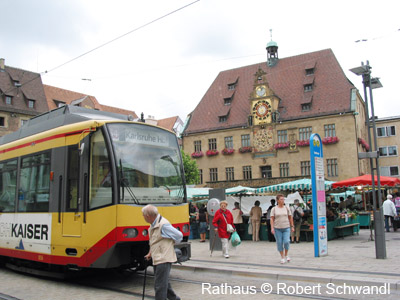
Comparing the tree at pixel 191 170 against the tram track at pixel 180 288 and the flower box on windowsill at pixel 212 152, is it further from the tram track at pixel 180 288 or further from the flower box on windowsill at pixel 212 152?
the tram track at pixel 180 288

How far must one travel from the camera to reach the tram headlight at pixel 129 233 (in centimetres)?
809

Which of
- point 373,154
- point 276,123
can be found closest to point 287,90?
point 276,123

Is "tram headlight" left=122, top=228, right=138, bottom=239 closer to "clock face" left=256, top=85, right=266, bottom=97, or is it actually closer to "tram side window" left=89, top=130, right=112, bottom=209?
"tram side window" left=89, top=130, right=112, bottom=209

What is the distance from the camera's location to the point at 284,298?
24.5 feet

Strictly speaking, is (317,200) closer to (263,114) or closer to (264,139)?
(264,139)

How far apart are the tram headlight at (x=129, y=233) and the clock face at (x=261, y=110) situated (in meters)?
41.5

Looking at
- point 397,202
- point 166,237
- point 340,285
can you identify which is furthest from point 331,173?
point 166,237

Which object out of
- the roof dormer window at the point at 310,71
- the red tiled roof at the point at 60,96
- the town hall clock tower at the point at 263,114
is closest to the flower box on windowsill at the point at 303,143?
the town hall clock tower at the point at 263,114

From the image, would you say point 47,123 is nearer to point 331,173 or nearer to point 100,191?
point 100,191

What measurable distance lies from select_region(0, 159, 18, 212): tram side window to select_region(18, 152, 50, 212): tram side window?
46 cm

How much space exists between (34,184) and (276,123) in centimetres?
3990

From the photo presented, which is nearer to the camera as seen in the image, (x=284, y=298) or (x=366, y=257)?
(x=284, y=298)

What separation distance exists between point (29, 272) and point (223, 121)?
43378 millimetres

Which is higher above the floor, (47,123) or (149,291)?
(47,123)
